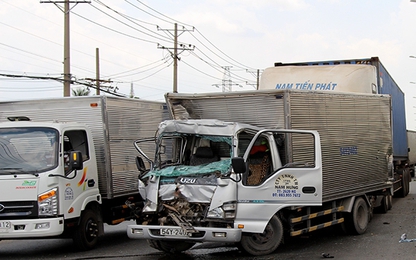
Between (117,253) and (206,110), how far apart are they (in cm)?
300

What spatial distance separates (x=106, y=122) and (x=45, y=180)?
1960 millimetres

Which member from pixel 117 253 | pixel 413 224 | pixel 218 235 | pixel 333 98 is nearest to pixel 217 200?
pixel 218 235

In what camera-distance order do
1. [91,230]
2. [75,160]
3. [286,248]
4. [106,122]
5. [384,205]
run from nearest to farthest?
[75,160], [286,248], [91,230], [106,122], [384,205]

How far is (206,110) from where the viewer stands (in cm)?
1030

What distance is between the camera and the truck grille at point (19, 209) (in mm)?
9328

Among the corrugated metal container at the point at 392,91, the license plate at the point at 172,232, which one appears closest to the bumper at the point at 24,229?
the license plate at the point at 172,232

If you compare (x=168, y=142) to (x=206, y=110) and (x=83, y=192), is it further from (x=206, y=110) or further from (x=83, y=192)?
(x=83, y=192)

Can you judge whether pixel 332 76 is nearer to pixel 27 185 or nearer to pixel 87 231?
pixel 87 231

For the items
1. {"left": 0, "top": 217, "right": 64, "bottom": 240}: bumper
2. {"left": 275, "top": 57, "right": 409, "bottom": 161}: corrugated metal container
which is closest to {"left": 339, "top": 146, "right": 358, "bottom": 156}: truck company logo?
{"left": 275, "top": 57, "right": 409, "bottom": 161}: corrugated metal container

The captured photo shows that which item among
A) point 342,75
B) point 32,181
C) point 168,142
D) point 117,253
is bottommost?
point 117,253

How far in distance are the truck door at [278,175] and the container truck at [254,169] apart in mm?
16

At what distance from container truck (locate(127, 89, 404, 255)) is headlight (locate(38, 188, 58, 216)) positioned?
4.67ft

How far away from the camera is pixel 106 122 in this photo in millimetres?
10906

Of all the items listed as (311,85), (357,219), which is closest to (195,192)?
(357,219)
